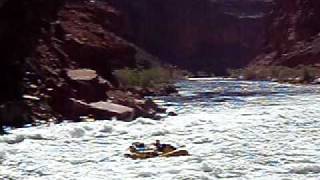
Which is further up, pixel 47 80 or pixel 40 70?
pixel 40 70

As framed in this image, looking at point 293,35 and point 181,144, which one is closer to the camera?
point 181,144

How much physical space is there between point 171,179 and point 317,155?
5909 mm

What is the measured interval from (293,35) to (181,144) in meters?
123

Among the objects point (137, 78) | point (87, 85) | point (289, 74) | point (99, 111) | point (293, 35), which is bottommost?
point (293, 35)

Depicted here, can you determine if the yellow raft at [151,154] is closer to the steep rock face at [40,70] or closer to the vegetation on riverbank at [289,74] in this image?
the steep rock face at [40,70]

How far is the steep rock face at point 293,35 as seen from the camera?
12543 centimetres

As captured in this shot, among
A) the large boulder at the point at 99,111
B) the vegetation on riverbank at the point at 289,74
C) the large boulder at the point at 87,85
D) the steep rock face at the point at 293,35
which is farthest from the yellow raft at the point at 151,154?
the steep rock face at the point at 293,35

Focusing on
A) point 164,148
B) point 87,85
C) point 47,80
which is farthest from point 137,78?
→ point 164,148

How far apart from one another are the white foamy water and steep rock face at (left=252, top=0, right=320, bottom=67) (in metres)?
84.7

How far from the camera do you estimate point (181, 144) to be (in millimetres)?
25438

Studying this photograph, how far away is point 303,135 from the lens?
27.7 m

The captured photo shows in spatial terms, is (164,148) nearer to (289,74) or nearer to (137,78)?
(137,78)

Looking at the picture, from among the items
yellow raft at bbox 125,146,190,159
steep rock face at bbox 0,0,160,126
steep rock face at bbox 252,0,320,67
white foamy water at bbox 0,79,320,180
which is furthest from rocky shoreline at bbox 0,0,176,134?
steep rock face at bbox 252,0,320,67

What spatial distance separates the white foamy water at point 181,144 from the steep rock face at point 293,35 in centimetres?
8471
